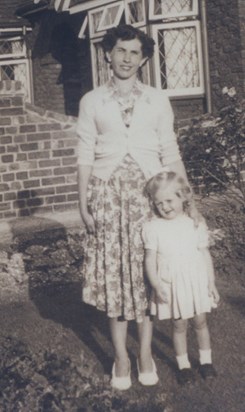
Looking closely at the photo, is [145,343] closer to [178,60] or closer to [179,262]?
[179,262]

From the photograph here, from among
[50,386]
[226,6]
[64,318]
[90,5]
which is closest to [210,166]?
[64,318]

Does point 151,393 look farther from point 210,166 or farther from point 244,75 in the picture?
point 244,75

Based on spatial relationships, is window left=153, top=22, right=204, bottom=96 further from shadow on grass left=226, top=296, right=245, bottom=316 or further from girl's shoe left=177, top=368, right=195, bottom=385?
girl's shoe left=177, top=368, right=195, bottom=385

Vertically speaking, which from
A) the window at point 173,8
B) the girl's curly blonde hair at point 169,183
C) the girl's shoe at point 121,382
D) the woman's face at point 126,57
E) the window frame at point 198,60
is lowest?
the girl's shoe at point 121,382

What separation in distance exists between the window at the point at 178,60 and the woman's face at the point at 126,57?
739 cm

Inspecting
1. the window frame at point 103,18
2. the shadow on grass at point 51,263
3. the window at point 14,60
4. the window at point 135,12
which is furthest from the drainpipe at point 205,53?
the window at point 14,60

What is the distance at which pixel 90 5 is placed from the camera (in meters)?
12.4

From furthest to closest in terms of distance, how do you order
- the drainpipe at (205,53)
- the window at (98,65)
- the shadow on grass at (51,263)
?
the window at (98,65)
the drainpipe at (205,53)
the shadow on grass at (51,263)

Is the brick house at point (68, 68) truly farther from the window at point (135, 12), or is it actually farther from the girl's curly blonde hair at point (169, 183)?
the girl's curly blonde hair at point (169, 183)

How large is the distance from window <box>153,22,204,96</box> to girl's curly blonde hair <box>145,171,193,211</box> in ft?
24.6

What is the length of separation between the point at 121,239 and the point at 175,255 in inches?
12.6

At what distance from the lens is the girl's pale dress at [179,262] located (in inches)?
147

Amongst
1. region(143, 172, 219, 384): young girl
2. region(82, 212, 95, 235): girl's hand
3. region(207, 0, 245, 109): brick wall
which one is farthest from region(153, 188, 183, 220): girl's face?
region(207, 0, 245, 109): brick wall

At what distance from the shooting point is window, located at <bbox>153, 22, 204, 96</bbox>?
1101 cm
